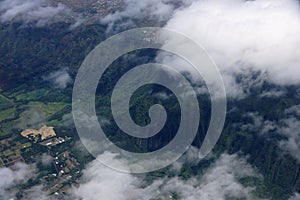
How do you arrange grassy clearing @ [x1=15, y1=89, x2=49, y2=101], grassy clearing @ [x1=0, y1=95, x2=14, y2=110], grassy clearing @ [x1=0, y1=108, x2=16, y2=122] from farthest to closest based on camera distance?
grassy clearing @ [x1=15, y1=89, x2=49, y2=101]
grassy clearing @ [x1=0, y1=95, x2=14, y2=110]
grassy clearing @ [x1=0, y1=108, x2=16, y2=122]

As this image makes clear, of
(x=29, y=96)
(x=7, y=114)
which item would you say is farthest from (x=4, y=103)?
(x=29, y=96)

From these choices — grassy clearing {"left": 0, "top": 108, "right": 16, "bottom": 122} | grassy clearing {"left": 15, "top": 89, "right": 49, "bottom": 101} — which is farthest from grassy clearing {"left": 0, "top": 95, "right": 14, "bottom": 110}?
grassy clearing {"left": 15, "top": 89, "right": 49, "bottom": 101}

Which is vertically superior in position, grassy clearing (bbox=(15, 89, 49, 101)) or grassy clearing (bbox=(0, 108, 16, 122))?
grassy clearing (bbox=(15, 89, 49, 101))

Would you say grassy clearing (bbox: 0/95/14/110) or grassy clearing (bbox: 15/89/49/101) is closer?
grassy clearing (bbox: 0/95/14/110)

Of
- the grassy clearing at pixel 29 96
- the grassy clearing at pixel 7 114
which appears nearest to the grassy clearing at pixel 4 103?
the grassy clearing at pixel 7 114

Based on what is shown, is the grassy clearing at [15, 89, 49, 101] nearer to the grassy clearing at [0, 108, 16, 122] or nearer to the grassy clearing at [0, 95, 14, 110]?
the grassy clearing at [0, 95, 14, 110]

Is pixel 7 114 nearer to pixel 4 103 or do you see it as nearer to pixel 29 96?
pixel 4 103

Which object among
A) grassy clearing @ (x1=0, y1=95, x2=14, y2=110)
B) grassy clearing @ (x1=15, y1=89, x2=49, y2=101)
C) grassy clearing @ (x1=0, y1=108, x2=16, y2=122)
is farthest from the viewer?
grassy clearing @ (x1=15, y1=89, x2=49, y2=101)

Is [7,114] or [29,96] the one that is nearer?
[7,114]

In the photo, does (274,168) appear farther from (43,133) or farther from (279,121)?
(43,133)

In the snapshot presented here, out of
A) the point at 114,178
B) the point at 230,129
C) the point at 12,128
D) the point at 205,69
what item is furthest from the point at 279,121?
the point at 12,128

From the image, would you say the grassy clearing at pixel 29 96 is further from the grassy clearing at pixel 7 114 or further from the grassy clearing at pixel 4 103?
the grassy clearing at pixel 7 114

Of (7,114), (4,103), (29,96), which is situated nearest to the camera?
(7,114)
